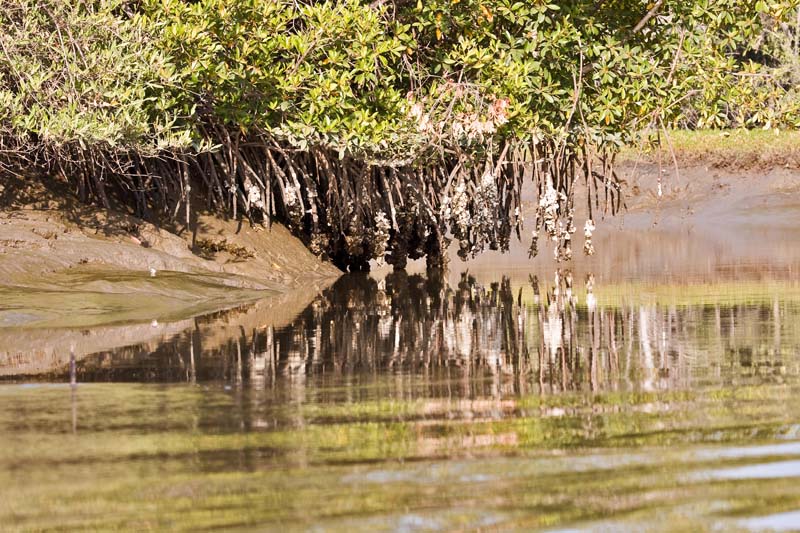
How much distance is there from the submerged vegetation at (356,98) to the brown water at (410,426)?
280 cm

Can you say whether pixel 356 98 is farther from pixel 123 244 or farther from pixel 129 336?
pixel 129 336

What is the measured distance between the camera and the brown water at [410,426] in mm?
4578

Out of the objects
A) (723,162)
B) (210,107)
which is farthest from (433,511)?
(723,162)

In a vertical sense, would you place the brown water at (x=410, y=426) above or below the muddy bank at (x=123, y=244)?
below

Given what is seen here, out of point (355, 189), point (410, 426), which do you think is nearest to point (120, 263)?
point (355, 189)

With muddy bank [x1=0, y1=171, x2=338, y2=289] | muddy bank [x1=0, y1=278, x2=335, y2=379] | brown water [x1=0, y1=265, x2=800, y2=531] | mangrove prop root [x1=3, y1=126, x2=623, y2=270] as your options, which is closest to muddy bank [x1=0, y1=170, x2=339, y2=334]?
muddy bank [x1=0, y1=171, x2=338, y2=289]

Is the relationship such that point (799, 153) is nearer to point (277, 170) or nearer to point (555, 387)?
point (277, 170)

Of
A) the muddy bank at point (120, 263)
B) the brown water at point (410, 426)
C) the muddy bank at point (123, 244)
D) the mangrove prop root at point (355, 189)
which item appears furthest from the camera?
the mangrove prop root at point (355, 189)

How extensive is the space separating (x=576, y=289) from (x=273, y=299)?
131 inches

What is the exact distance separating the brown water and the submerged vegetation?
9.17 ft

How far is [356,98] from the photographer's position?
Result: 13641mm

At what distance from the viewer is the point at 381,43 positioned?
43.2ft

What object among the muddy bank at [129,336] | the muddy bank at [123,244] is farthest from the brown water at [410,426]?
the muddy bank at [123,244]

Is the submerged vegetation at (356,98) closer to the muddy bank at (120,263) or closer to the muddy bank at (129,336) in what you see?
the muddy bank at (120,263)
